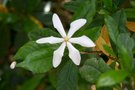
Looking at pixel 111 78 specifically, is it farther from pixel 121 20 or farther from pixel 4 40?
pixel 4 40


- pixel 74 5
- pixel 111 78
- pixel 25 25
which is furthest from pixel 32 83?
pixel 111 78

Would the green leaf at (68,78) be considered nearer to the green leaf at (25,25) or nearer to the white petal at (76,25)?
the white petal at (76,25)

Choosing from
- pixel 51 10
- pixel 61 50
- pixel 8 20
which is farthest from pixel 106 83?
pixel 51 10

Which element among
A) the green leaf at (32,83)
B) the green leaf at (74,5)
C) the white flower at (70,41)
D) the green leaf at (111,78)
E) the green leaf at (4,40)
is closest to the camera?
the green leaf at (111,78)

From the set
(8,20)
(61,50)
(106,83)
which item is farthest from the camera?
(8,20)

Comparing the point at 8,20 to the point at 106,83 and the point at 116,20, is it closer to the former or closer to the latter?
the point at 116,20

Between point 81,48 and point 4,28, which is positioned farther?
point 4,28

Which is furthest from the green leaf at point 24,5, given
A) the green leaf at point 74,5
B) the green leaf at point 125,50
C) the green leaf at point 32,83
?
the green leaf at point 125,50
